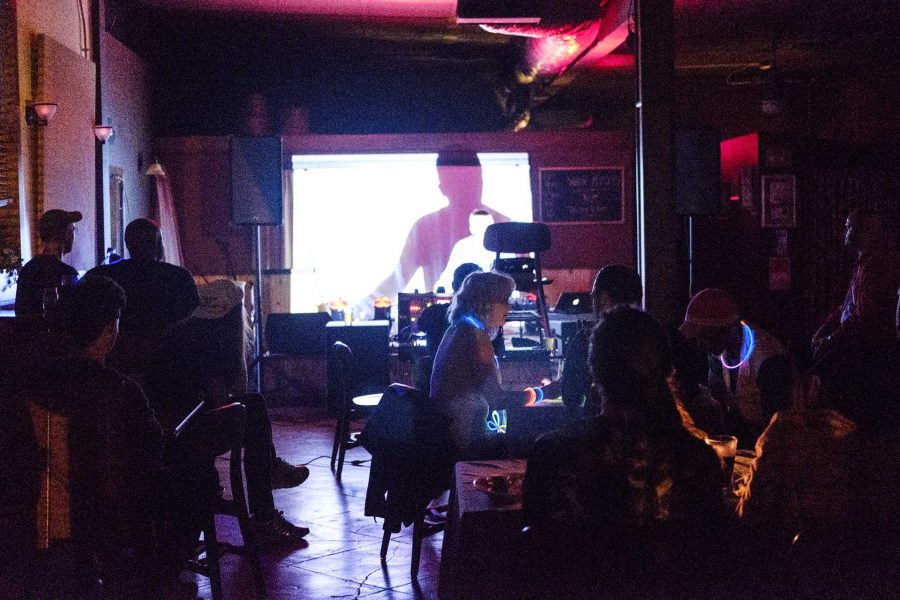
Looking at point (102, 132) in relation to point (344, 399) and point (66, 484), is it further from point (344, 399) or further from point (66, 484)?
point (66, 484)

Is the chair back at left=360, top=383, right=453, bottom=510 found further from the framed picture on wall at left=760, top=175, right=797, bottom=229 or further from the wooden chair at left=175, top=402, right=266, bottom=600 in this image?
the framed picture on wall at left=760, top=175, right=797, bottom=229

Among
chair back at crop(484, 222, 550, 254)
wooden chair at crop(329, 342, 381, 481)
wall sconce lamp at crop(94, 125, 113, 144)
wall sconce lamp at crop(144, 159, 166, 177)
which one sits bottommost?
wooden chair at crop(329, 342, 381, 481)

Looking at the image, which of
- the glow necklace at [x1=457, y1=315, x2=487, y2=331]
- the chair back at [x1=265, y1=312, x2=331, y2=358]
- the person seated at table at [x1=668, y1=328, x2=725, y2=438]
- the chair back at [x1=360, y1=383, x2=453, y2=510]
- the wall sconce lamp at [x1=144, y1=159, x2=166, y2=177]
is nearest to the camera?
the person seated at table at [x1=668, y1=328, x2=725, y2=438]

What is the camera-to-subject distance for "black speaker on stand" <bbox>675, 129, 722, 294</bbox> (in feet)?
19.9

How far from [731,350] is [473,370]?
1009 millimetres

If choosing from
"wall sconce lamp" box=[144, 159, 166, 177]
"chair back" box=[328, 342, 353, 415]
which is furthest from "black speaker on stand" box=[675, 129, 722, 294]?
"wall sconce lamp" box=[144, 159, 166, 177]

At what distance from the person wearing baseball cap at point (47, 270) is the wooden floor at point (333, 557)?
1320mm

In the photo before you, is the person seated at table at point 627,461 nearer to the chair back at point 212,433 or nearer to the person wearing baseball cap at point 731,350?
the chair back at point 212,433

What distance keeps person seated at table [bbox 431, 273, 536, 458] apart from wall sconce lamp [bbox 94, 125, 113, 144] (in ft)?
A: 13.5

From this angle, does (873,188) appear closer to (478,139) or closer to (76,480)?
(478,139)

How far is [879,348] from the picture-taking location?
440 cm

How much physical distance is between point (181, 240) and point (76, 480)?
719 cm

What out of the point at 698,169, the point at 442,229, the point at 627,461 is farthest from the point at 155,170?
the point at 627,461

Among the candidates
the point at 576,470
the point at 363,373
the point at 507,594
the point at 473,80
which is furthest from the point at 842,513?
the point at 473,80
